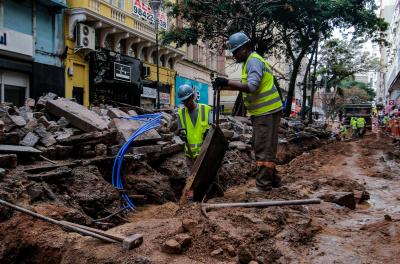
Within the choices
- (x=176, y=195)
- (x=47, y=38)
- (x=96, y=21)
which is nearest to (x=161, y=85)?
(x=96, y=21)

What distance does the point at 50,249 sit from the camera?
13.2 ft

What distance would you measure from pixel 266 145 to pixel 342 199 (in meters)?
1.08

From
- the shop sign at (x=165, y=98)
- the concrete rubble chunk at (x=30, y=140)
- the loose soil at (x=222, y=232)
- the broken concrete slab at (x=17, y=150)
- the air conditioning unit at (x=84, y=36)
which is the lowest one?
the loose soil at (x=222, y=232)

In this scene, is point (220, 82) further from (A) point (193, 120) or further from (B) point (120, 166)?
(B) point (120, 166)

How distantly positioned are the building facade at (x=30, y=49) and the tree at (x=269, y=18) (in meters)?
5.21

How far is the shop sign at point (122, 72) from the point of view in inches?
914

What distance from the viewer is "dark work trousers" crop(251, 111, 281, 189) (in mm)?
5293

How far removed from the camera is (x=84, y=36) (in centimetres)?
2073

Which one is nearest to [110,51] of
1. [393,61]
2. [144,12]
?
[144,12]

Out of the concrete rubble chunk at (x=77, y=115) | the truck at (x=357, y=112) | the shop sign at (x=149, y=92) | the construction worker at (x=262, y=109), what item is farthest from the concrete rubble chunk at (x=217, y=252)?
the truck at (x=357, y=112)

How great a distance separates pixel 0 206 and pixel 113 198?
2001 millimetres

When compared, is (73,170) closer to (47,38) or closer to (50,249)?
(50,249)

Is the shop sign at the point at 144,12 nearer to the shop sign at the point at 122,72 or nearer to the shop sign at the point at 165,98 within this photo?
the shop sign at the point at 122,72

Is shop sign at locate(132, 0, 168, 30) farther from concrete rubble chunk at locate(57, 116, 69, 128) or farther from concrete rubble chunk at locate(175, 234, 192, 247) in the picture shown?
concrete rubble chunk at locate(175, 234, 192, 247)
